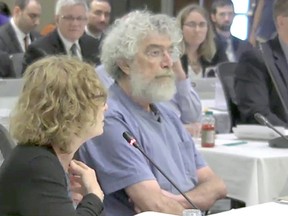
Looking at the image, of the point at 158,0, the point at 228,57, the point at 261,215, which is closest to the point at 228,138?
the point at 261,215

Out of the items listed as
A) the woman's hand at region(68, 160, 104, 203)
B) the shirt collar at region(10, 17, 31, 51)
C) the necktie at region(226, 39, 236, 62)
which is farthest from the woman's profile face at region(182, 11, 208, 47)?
the woman's hand at region(68, 160, 104, 203)

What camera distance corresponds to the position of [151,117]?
2.64 m

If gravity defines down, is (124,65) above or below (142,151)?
above

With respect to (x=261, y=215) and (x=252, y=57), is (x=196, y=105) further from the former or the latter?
(x=261, y=215)

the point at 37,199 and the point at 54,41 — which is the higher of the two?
the point at 37,199

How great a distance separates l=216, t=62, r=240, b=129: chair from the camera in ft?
13.9

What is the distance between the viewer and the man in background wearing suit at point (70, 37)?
213 inches

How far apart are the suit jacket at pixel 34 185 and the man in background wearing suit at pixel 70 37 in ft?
11.7

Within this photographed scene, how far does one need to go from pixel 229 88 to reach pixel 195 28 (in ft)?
4.81

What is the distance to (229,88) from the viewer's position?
4.38 m

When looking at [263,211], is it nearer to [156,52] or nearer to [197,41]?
[156,52]

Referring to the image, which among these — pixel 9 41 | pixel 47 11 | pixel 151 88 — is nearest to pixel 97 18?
pixel 9 41

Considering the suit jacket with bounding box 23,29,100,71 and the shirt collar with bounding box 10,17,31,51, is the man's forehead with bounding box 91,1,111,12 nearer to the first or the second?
the shirt collar with bounding box 10,17,31,51

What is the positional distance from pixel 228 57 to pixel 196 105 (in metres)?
2.42
